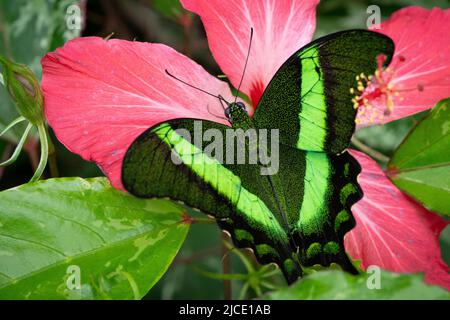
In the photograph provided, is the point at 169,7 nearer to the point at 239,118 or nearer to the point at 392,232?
the point at 239,118

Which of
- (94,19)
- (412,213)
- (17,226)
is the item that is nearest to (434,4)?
(412,213)

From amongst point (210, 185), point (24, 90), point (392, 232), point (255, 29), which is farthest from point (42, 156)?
point (392, 232)

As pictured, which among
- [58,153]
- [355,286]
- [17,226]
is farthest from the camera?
[58,153]

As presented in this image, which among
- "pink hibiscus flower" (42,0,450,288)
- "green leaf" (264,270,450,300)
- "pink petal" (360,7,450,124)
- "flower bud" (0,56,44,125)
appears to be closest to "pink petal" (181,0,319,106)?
"pink hibiscus flower" (42,0,450,288)

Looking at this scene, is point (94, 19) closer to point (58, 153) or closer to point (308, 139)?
point (58, 153)

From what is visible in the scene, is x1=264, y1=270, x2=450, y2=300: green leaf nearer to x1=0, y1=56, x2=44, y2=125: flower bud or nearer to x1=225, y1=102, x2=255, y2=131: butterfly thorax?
x1=225, y1=102, x2=255, y2=131: butterfly thorax

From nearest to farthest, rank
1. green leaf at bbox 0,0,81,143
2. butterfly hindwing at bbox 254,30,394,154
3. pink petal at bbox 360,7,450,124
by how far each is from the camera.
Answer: butterfly hindwing at bbox 254,30,394,154 → pink petal at bbox 360,7,450,124 → green leaf at bbox 0,0,81,143

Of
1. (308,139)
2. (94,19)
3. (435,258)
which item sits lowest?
(435,258)
